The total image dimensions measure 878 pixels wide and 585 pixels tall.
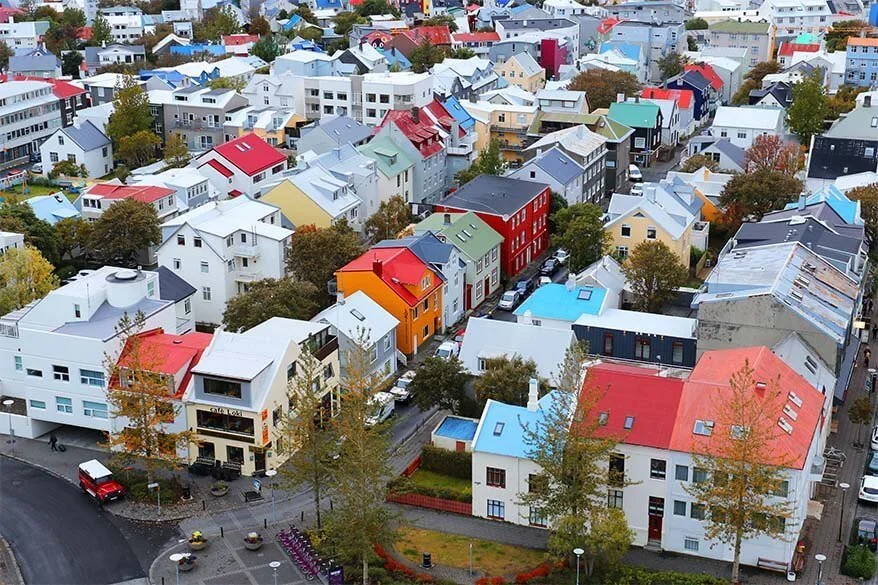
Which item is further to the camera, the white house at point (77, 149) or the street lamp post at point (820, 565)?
the white house at point (77, 149)

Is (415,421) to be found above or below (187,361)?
below

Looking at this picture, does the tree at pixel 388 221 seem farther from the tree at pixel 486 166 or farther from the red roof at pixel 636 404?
the red roof at pixel 636 404

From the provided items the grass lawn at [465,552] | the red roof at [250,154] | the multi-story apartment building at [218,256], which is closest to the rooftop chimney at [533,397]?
the grass lawn at [465,552]

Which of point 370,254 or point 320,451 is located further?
point 370,254

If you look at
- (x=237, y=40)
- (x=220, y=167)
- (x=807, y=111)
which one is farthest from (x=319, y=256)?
(x=237, y=40)

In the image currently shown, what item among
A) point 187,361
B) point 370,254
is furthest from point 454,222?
point 187,361

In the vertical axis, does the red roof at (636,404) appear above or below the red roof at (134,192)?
above

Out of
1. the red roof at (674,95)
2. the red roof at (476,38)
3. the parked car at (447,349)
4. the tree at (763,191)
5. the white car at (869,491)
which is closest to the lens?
the white car at (869,491)

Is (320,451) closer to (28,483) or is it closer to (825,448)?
(28,483)
